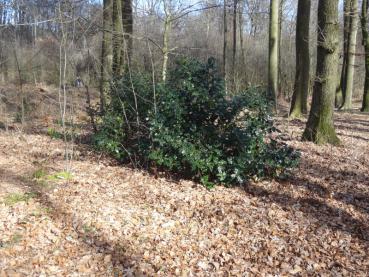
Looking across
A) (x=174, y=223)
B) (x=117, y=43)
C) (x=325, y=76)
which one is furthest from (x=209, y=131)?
(x=117, y=43)

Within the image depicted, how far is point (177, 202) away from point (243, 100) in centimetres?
183

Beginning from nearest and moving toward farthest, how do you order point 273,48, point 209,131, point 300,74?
point 209,131
point 300,74
point 273,48

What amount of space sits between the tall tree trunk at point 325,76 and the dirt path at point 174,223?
4.38 ft

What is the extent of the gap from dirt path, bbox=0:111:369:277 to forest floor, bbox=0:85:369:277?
0.04 ft

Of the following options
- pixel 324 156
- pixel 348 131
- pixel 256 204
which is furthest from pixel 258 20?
pixel 256 204

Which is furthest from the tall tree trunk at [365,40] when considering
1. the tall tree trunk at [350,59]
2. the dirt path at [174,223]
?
the dirt path at [174,223]

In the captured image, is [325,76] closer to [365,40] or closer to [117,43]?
[117,43]

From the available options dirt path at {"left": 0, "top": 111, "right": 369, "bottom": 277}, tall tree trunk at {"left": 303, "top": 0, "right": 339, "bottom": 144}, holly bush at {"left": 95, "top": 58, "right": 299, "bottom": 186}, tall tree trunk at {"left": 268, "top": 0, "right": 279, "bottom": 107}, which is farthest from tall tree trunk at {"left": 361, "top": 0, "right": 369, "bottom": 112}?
holly bush at {"left": 95, "top": 58, "right": 299, "bottom": 186}

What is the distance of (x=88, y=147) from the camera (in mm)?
7723

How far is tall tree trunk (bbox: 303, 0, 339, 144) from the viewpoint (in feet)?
24.2

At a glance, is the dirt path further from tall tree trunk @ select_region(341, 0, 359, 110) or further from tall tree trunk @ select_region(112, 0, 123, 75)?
tall tree trunk @ select_region(341, 0, 359, 110)

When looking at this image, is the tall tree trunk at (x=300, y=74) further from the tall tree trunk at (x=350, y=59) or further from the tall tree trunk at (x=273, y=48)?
the tall tree trunk at (x=350, y=59)

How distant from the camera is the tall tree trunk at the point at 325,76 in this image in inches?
290

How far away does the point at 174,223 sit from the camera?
4.65m
